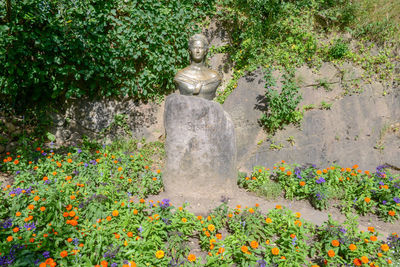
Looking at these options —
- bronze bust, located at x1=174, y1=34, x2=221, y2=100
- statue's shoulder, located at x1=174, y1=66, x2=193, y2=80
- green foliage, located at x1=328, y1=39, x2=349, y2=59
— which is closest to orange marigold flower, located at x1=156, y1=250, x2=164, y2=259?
bronze bust, located at x1=174, y1=34, x2=221, y2=100

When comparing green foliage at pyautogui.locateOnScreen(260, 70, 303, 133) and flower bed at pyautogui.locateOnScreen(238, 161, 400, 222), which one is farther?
green foliage at pyautogui.locateOnScreen(260, 70, 303, 133)

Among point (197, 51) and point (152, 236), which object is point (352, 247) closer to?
point (152, 236)

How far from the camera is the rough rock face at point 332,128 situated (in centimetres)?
478

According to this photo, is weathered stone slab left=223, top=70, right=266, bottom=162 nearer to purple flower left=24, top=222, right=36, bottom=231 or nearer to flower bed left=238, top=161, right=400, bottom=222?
flower bed left=238, top=161, right=400, bottom=222

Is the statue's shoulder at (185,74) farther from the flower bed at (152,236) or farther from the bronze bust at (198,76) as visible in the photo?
the flower bed at (152,236)

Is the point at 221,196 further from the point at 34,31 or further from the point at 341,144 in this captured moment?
the point at 34,31

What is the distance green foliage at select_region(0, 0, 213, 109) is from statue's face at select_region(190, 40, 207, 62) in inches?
77.5

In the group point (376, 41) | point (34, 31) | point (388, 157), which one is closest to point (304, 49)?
point (376, 41)

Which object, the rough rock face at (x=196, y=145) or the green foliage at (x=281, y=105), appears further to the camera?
the green foliage at (x=281, y=105)

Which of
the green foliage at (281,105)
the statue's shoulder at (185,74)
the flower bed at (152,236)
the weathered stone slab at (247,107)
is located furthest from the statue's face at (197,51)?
the weathered stone slab at (247,107)

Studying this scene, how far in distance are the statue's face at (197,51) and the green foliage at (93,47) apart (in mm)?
1969

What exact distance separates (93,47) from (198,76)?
2543mm

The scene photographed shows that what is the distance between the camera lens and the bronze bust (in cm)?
322

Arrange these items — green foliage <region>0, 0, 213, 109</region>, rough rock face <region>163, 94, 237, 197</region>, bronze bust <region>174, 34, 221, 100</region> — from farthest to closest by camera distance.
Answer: green foliage <region>0, 0, 213, 109</region>, bronze bust <region>174, 34, 221, 100</region>, rough rock face <region>163, 94, 237, 197</region>
